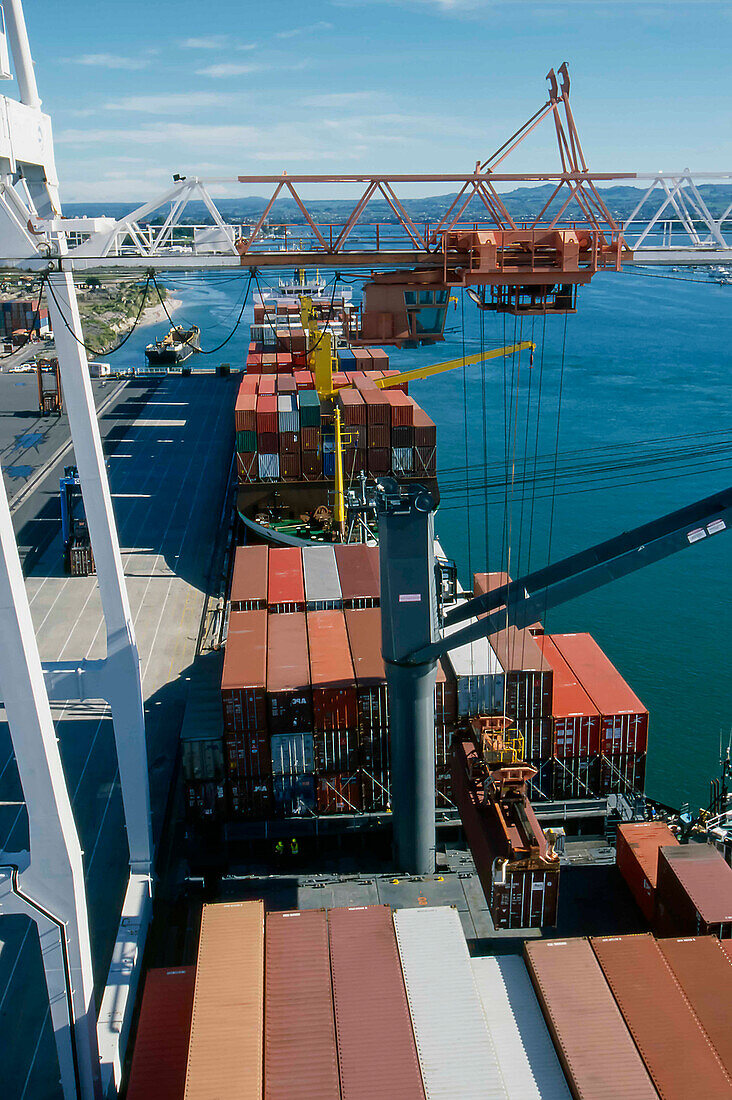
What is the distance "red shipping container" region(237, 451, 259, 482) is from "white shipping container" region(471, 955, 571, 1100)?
22950mm

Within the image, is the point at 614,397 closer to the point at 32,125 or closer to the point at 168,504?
the point at 168,504

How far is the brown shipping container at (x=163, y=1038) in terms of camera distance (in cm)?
1117

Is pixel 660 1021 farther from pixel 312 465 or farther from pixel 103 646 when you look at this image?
pixel 312 465

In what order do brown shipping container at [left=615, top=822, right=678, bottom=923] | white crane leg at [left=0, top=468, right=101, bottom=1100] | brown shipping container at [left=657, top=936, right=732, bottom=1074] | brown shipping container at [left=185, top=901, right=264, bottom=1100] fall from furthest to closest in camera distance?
brown shipping container at [left=615, top=822, right=678, bottom=923], brown shipping container at [left=657, top=936, right=732, bottom=1074], white crane leg at [left=0, top=468, right=101, bottom=1100], brown shipping container at [left=185, top=901, right=264, bottom=1100]

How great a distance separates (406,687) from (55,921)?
20.7 ft

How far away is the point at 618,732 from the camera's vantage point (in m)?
17.5

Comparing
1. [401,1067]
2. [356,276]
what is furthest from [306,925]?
[356,276]

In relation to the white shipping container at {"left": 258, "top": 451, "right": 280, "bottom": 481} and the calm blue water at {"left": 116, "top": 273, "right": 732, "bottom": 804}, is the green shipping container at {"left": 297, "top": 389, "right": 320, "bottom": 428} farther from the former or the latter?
the calm blue water at {"left": 116, "top": 273, "right": 732, "bottom": 804}

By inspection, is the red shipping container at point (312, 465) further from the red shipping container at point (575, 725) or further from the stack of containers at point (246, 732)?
the red shipping container at point (575, 725)

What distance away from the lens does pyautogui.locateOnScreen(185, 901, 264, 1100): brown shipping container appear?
10.3 meters

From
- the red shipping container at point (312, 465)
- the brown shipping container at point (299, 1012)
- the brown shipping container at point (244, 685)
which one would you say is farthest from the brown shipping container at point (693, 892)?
the red shipping container at point (312, 465)

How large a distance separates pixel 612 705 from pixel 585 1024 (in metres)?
7.46

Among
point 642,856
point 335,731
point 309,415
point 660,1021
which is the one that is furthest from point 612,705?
point 309,415

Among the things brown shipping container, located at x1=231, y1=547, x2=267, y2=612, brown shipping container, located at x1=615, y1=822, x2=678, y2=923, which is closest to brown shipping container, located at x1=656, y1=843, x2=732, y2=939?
brown shipping container, located at x1=615, y1=822, x2=678, y2=923
